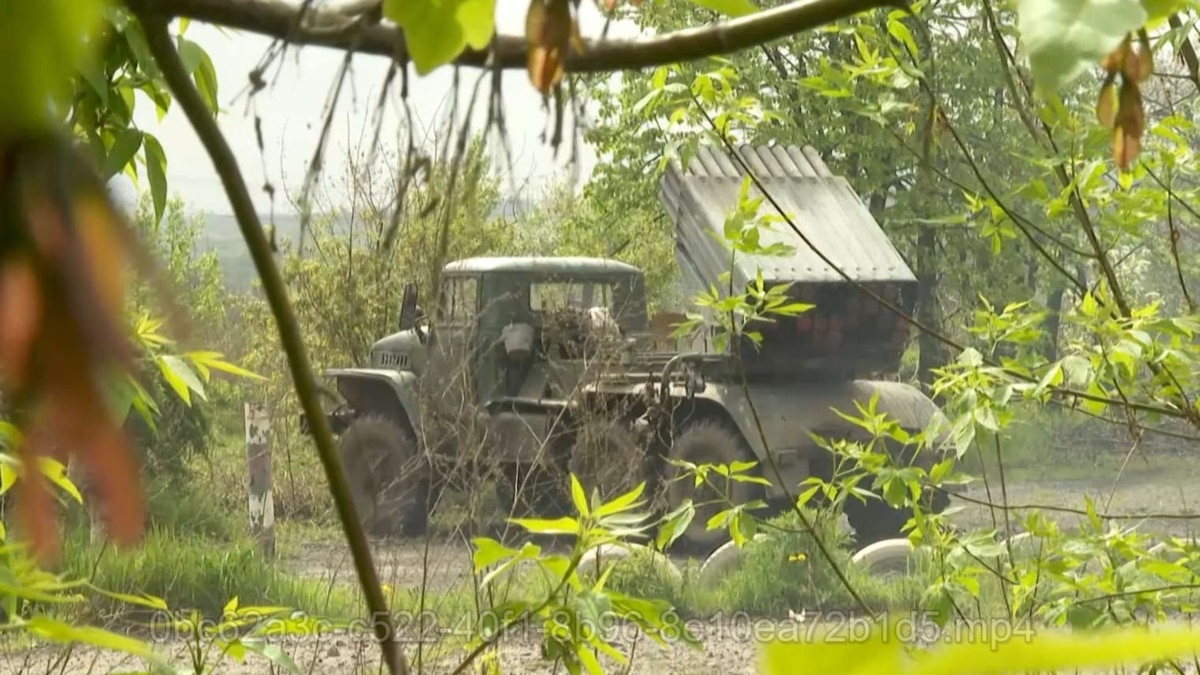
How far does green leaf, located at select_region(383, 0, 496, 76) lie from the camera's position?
0.16 meters

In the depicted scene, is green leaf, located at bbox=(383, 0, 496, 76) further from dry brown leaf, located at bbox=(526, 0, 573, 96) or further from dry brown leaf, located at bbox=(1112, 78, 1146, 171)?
dry brown leaf, located at bbox=(1112, 78, 1146, 171)

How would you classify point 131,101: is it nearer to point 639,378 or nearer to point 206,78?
point 206,78

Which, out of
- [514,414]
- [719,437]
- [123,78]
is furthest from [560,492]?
[123,78]

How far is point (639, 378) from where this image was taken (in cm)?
132

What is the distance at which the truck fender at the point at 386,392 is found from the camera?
4.09ft

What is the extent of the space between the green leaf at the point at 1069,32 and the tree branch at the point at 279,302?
94 mm

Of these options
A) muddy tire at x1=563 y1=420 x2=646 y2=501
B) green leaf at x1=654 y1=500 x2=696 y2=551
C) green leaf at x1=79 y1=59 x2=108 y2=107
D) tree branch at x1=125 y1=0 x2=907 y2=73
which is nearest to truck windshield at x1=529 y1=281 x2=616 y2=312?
muddy tire at x1=563 y1=420 x2=646 y2=501

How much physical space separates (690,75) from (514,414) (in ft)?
1.67

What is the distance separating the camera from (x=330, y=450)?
169 mm

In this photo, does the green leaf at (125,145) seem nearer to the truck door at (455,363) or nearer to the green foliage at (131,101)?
the green foliage at (131,101)

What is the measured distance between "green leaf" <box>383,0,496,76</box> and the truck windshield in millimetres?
1118

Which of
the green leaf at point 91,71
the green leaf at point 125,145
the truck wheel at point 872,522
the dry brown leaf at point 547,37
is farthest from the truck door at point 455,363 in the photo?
the dry brown leaf at point 547,37

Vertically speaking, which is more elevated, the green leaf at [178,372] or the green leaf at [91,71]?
the green leaf at [91,71]

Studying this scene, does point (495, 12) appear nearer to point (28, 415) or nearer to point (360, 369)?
point (28, 415)
